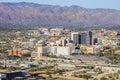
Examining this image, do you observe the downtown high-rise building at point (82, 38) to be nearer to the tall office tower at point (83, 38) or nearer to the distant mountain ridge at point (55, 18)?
the tall office tower at point (83, 38)

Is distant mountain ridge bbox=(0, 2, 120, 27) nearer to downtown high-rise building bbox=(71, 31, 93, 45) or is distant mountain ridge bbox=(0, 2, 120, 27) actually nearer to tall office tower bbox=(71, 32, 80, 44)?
downtown high-rise building bbox=(71, 31, 93, 45)

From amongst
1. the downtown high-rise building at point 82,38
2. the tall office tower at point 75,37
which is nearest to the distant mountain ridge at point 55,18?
the downtown high-rise building at point 82,38

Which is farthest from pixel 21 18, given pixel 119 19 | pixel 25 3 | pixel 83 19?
pixel 25 3

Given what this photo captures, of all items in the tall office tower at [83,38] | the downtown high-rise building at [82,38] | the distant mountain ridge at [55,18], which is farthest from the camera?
the distant mountain ridge at [55,18]

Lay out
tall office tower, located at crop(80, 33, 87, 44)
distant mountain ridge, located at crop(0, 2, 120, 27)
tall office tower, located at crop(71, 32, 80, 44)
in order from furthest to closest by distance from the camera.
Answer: distant mountain ridge, located at crop(0, 2, 120, 27)
tall office tower, located at crop(80, 33, 87, 44)
tall office tower, located at crop(71, 32, 80, 44)

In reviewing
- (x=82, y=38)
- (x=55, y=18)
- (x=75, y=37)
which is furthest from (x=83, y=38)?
(x=55, y=18)

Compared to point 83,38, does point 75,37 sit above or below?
above

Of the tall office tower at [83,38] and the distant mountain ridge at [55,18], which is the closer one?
the tall office tower at [83,38]

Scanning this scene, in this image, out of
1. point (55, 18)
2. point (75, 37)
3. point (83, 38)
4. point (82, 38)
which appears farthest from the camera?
point (55, 18)

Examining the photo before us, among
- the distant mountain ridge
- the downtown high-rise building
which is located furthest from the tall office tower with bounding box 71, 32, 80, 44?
the distant mountain ridge

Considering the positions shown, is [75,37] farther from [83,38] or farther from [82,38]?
[83,38]

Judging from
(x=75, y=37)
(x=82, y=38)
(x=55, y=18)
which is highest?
(x=55, y=18)

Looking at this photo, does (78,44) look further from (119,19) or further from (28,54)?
(119,19)
